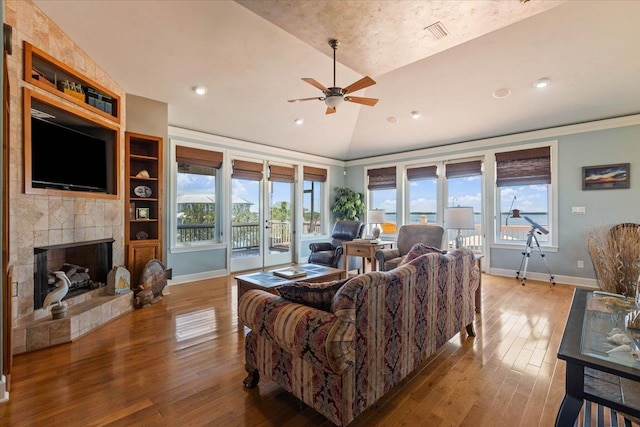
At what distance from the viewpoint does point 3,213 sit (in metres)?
1.95

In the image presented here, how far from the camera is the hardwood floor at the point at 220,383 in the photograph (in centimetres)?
170

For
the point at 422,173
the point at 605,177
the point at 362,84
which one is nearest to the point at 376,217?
the point at 422,173

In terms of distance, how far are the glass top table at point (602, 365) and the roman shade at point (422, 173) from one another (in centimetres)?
485

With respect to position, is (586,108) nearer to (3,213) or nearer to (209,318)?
(209,318)

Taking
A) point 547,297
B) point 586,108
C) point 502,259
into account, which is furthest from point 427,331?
point 586,108

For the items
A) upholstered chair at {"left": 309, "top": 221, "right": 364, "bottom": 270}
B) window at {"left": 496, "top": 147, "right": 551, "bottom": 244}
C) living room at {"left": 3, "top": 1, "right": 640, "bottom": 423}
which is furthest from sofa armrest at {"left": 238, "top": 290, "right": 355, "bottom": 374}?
window at {"left": 496, "top": 147, "right": 551, "bottom": 244}

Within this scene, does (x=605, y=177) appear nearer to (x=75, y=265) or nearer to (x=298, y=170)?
(x=298, y=170)

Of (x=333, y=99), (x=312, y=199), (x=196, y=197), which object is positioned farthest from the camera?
(x=312, y=199)

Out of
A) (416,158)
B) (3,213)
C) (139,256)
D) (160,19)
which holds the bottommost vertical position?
(139,256)

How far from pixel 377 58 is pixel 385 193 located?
4.28 meters

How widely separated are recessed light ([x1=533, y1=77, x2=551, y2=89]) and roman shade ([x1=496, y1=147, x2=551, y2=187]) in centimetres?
143

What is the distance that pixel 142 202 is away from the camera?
4.20 metres

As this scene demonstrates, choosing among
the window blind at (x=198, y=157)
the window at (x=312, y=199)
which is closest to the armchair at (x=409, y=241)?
the window at (x=312, y=199)

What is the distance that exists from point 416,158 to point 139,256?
565 cm
